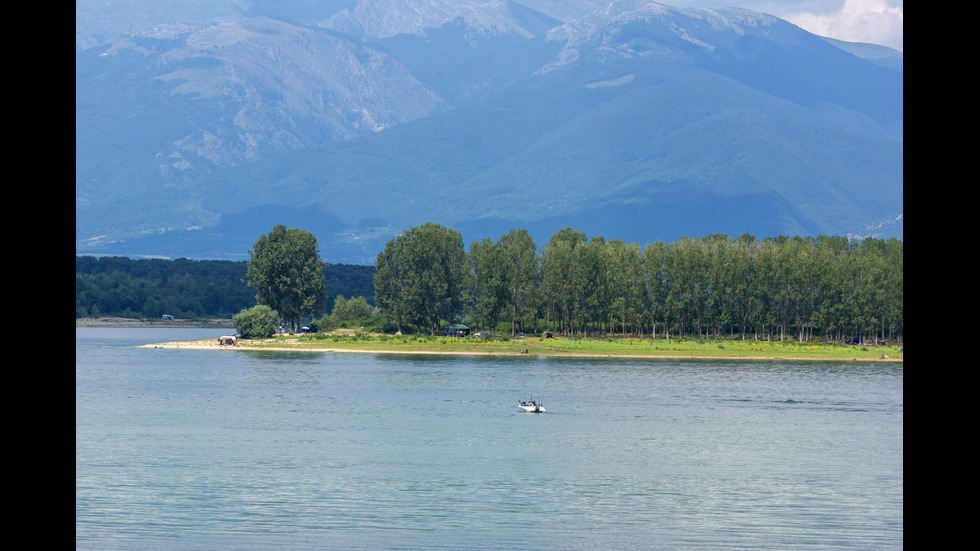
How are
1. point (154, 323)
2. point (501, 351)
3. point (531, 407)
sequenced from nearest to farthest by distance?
1. point (531, 407)
2. point (501, 351)
3. point (154, 323)

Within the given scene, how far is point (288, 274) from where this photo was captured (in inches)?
4894

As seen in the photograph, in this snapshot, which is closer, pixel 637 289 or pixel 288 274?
pixel 637 289

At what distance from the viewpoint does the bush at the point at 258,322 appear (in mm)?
120938

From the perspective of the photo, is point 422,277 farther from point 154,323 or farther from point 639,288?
point 154,323

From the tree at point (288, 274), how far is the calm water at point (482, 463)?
1759 inches

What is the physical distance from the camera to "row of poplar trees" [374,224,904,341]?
118 m

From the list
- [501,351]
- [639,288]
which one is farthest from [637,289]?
[501,351]

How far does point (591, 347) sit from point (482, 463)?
71203mm

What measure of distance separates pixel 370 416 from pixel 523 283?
67657mm

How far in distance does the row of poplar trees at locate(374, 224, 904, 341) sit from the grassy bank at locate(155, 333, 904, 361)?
3.55m
